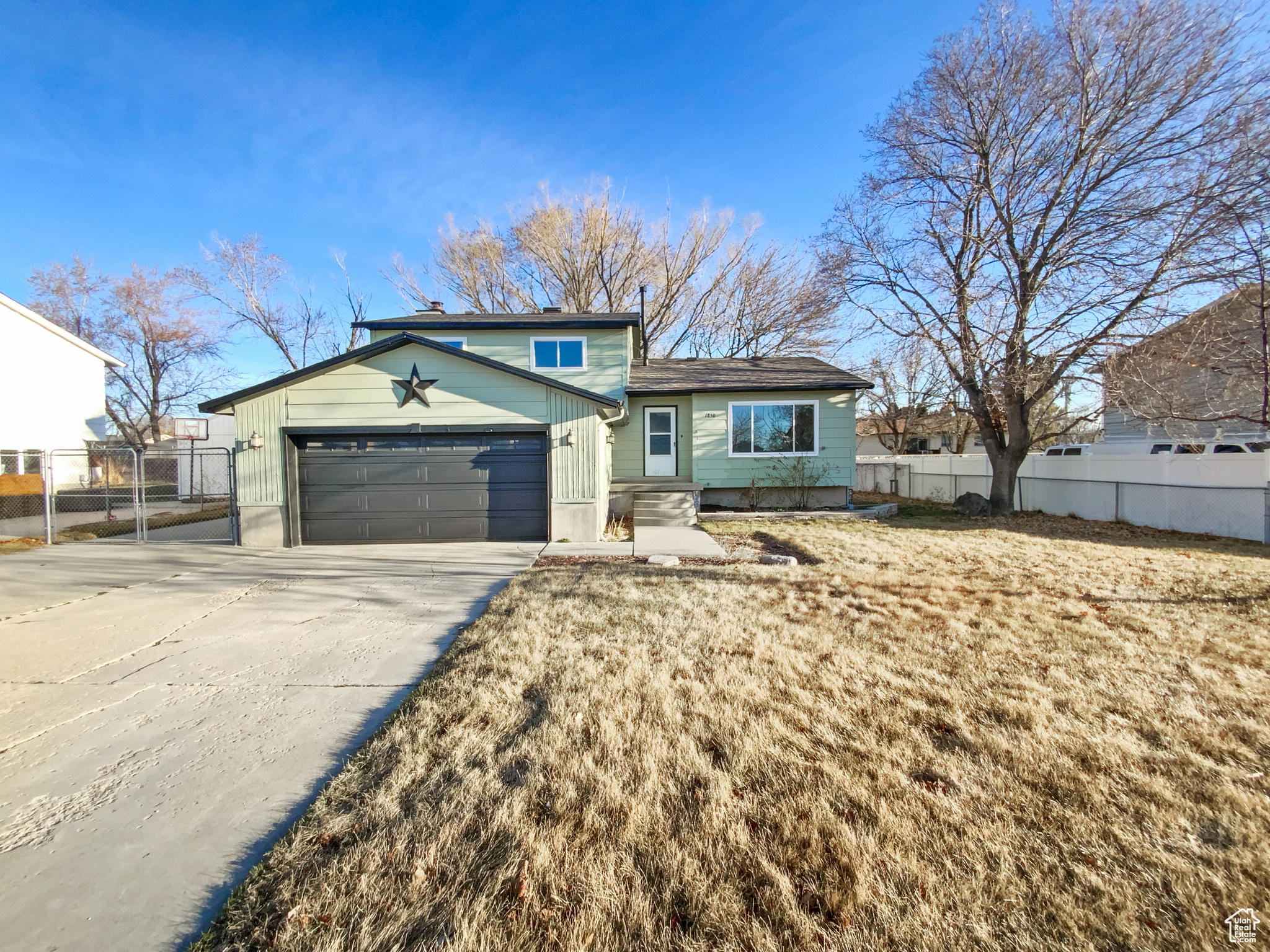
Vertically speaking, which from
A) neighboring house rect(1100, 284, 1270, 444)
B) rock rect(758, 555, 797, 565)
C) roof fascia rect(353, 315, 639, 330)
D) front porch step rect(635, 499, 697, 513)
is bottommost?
rock rect(758, 555, 797, 565)

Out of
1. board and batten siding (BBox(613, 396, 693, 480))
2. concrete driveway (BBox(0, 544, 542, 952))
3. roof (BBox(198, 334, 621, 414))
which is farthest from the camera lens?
board and batten siding (BBox(613, 396, 693, 480))

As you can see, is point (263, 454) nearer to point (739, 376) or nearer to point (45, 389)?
point (739, 376)

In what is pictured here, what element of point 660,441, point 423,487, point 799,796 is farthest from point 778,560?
point 660,441

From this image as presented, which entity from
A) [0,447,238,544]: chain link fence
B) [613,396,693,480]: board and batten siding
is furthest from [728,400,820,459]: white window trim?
[0,447,238,544]: chain link fence

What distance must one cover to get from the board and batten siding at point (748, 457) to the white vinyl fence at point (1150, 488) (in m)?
5.43

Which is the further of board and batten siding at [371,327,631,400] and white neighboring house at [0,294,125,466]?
white neighboring house at [0,294,125,466]

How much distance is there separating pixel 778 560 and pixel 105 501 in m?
19.5

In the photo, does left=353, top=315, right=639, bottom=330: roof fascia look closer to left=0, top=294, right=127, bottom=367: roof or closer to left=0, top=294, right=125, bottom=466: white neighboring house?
left=0, top=294, right=125, bottom=466: white neighboring house

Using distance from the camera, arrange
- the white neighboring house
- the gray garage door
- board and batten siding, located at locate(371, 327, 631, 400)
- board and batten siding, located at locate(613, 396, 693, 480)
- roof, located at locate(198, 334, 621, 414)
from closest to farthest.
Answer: roof, located at locate(198, 334, 621, 414)
the gray garage door
board and batten siding, located at locate(371, 327, 631, 400)
board and batten siding, located at locate(613, 396, 693, 480)
the white neighboring house

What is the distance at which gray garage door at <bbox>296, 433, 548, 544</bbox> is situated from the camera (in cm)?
917

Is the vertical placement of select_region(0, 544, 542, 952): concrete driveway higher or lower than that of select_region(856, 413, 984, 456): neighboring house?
lower

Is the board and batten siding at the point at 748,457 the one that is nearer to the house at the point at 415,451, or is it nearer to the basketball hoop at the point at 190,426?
the house at the point at 415,451

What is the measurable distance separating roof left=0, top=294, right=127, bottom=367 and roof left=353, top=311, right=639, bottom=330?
42.5 ft

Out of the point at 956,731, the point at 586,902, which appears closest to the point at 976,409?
the point at 956,731
